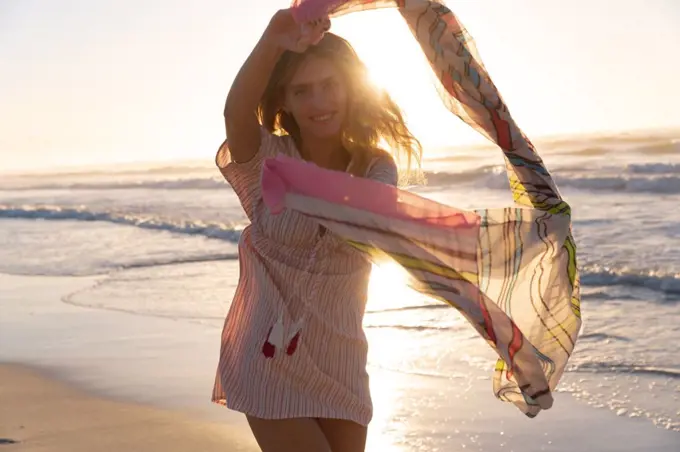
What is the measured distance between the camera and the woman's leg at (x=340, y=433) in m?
3.22

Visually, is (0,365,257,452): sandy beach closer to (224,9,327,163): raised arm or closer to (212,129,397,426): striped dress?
(212,129,397,426): striped dress

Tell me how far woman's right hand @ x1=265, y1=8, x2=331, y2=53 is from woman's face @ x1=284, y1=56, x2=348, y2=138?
0.68ft

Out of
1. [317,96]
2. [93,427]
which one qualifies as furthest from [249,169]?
[93,427]

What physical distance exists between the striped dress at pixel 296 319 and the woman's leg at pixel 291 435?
1.0 inches

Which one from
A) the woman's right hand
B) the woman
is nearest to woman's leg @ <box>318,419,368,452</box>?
the woman

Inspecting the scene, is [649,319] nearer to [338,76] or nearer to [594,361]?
[594,361]

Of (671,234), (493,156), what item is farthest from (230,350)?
(493,156)

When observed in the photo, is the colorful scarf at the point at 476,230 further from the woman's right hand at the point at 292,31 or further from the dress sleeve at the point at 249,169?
the dress sleeve at the point at 249,169

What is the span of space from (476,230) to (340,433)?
2.53 ft

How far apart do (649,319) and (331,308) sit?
502 cm

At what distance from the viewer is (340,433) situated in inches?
127

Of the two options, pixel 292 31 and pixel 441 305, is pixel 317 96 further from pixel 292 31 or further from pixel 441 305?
pixel 441 305

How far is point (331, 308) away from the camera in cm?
321

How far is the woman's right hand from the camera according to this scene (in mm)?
2959
